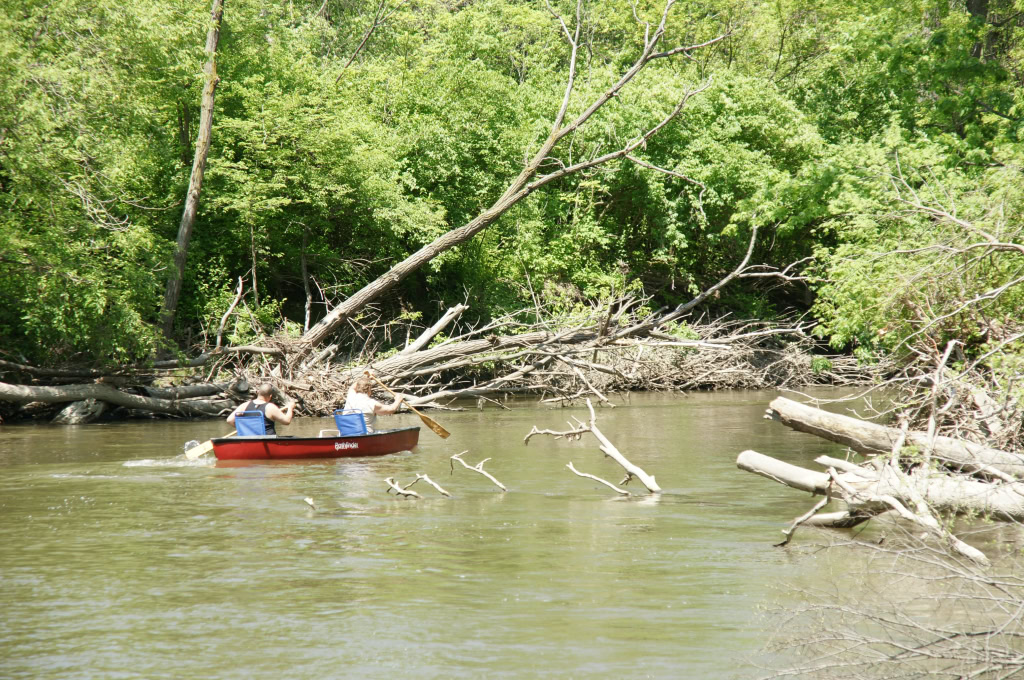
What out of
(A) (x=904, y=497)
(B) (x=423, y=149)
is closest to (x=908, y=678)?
(A) (x=904, y=497)

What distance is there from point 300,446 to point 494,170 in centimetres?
1680

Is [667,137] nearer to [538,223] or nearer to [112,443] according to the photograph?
[538,223]

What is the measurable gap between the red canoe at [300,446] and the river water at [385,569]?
26cm

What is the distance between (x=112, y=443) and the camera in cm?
1802

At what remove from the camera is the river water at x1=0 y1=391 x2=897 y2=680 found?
22.5ft

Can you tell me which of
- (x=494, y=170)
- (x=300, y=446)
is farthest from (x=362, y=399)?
(x=494, y=170)

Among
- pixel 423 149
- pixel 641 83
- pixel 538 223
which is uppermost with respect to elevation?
pixel 641 83

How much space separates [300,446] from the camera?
15898 millimetres

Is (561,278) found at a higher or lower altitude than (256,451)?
higher

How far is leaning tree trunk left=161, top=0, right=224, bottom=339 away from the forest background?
39 centimetres

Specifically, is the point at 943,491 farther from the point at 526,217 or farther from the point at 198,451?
the point at 526,217

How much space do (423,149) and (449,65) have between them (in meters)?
3.16

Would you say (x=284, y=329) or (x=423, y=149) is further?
(x=423, y=149)

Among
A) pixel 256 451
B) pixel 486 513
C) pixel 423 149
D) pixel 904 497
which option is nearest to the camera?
pixel 904 497
